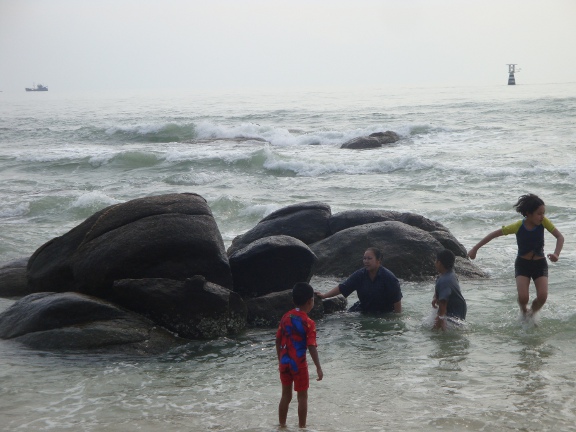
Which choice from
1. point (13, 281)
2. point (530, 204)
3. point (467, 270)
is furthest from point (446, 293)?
point (13, 281)

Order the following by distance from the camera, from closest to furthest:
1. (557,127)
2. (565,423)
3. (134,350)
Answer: (565,423) < (134,350) < (557,127)

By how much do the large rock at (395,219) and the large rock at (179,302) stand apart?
409cm

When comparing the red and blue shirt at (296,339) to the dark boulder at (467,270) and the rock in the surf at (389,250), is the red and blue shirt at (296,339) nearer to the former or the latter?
the rock in the surf at (389,250)

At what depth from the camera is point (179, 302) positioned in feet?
27.4

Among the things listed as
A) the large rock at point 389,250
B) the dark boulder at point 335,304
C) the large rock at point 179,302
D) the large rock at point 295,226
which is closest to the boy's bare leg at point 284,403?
the large rock at point 179,302

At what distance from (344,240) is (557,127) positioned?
25.1m

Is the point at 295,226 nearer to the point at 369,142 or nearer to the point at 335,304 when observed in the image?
the point at 335,304

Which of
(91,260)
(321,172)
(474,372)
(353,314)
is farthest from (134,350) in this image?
(321,172)

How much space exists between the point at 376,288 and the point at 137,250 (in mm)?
2845

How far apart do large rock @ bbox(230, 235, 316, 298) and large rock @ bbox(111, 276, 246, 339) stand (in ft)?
3.76

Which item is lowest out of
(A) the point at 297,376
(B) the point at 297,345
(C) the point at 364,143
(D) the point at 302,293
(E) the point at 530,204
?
(C) the point at 364,143

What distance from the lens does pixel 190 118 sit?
50.8 m

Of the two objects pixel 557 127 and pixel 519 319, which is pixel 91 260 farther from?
pixel 557 127

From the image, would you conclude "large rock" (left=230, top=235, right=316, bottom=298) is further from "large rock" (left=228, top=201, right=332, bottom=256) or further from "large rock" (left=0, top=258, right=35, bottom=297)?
"large rock" (left=0, top=258, right=35, bottom=297)
